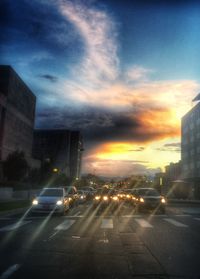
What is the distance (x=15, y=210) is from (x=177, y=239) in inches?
642

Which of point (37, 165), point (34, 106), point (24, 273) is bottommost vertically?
point (24, 273)

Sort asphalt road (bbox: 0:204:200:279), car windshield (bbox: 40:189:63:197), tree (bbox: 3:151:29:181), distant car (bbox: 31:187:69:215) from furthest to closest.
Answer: tree (bbox: 3:151:29:181), car windshield (bbox: 40:189:63:197), distant car (bbox: 31:187:69:215), asphalt road (bbox: 0:204:200:279)

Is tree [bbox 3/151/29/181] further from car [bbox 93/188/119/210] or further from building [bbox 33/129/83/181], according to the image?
building [bbox 33/129/83/181]

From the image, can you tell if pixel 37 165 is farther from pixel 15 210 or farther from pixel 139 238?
pixel 139 238

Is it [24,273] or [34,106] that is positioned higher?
[34,106]

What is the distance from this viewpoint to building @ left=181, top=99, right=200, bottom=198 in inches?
4109

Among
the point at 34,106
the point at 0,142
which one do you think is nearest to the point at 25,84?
the point at 34,106

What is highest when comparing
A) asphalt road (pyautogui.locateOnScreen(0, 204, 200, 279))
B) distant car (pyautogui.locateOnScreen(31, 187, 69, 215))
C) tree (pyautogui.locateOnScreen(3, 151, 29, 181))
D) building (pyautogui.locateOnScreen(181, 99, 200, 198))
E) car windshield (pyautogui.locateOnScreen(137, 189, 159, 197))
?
building (pyautogui.locateOnScreen(181, 99, 200, 198))

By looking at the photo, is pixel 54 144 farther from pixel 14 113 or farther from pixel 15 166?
pixel 15 166

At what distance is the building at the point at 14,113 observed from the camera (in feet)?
244

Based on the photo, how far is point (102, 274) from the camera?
8.16 m

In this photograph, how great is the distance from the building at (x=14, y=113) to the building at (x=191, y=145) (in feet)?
130

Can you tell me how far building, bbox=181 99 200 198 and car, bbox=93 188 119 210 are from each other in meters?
65.5

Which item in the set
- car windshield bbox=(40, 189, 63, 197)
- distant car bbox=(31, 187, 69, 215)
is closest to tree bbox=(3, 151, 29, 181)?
car windshield bbox=(40, 189, 63, 197)
